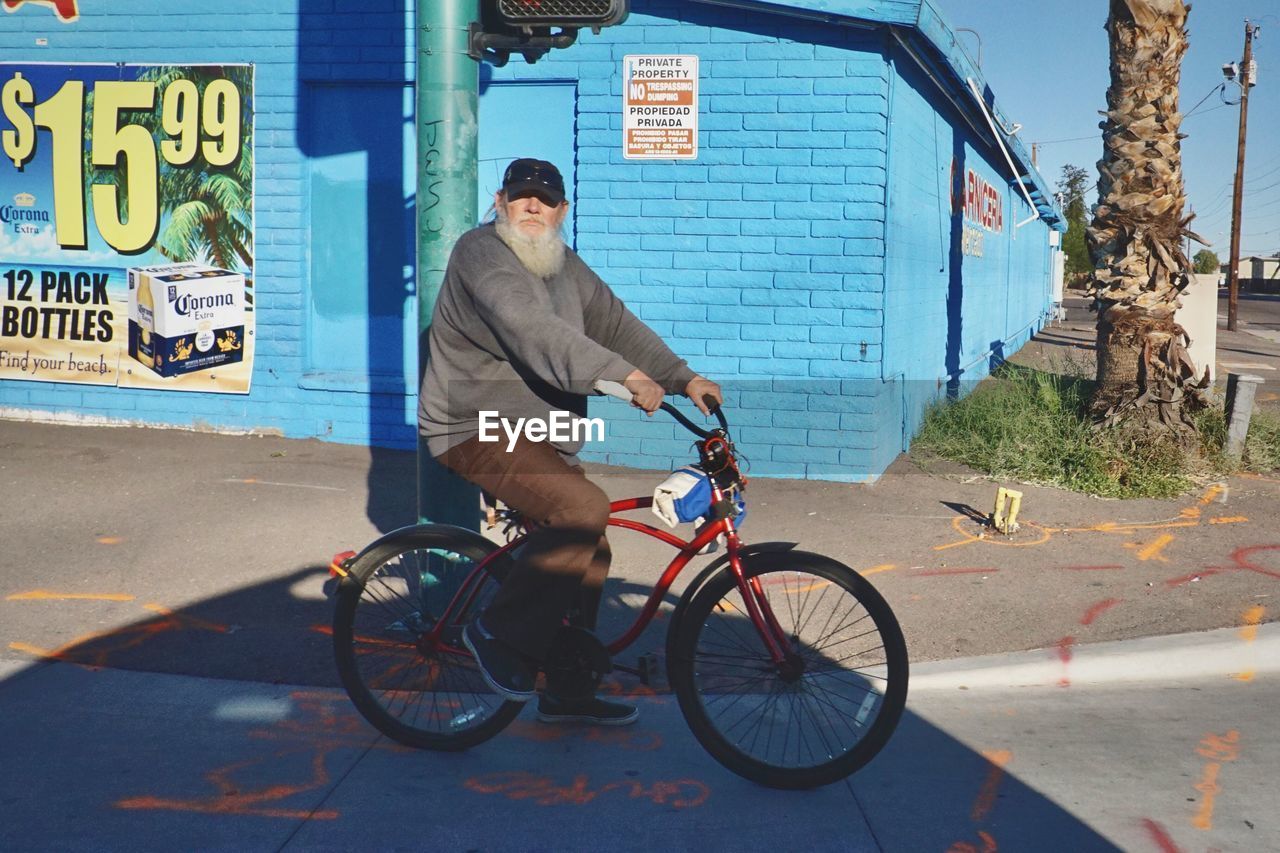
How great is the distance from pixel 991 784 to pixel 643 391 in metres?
1.75

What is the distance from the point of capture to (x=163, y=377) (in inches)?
367

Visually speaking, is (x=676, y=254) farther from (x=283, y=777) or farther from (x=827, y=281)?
(x=283, y=777)

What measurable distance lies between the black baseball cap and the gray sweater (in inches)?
6.4

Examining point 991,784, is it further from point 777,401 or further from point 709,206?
point 709,206

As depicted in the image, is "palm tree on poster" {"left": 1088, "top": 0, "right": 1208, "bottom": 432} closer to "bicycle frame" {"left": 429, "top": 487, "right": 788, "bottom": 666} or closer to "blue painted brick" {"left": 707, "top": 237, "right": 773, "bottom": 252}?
"blue painted brick" {"left": 707, "top": 237, "right": 773, "bottom": 252}

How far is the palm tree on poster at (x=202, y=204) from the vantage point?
916cm

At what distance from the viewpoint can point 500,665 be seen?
3916 millimetres

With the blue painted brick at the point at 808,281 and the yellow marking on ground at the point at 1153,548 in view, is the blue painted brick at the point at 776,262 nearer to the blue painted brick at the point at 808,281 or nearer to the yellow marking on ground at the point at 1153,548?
the blue painted brick at the point at 808,281

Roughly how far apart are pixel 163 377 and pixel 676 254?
4065 mm

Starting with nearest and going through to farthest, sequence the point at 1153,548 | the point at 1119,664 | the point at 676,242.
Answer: the point at 1119,664
the point at 1153,548
the point at 676,242

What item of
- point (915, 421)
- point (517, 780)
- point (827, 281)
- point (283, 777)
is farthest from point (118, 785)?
point (915, 421)

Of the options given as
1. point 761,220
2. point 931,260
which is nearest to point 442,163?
point 761,220

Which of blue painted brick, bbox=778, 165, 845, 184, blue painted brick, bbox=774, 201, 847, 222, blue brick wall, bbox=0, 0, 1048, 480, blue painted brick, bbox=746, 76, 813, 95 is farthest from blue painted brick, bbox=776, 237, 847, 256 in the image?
blue painted brick, bbox=746, 76, 813, 95

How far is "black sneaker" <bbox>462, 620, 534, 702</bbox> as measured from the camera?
3.92 meters
